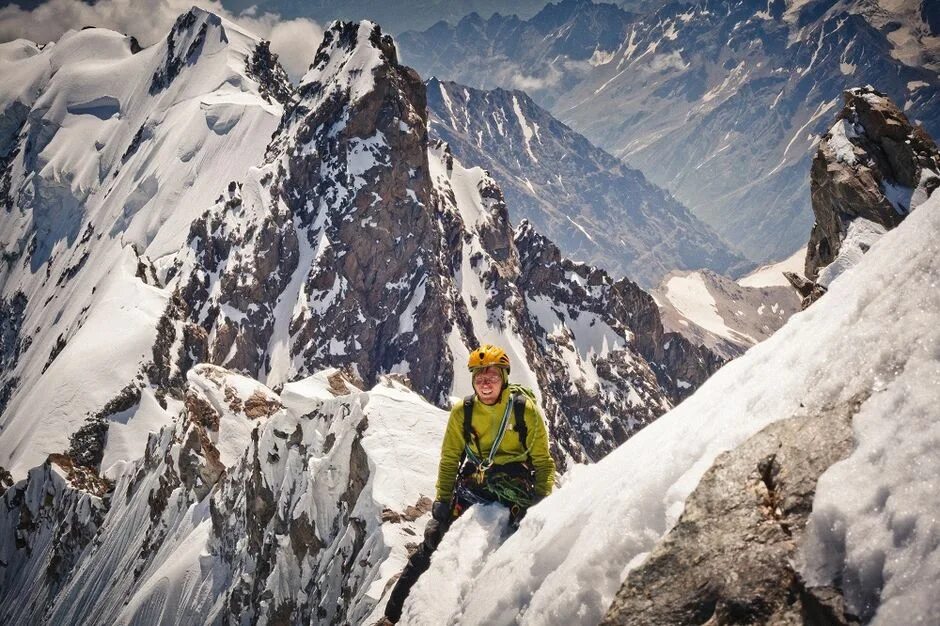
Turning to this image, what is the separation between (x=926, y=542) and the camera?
11.8 feet

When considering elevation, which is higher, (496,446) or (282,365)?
(282,365)

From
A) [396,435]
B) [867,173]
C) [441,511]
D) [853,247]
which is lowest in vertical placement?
[396,435]

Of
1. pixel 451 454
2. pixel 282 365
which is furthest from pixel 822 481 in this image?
pixel 282 365

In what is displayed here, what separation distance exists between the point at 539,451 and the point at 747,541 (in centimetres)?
505

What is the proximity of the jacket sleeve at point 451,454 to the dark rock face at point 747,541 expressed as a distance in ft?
15.2

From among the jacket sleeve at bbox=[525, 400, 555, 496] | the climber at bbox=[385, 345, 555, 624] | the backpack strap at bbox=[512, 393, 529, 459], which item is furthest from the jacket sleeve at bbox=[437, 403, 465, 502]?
the jacket sleeve at bbox=[525, 400, 555, 496]

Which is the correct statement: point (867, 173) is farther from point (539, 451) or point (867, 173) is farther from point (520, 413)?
point (520, 413)

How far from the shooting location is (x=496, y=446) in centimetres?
948

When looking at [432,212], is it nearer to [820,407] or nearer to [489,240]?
[489,240]

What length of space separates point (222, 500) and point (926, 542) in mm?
44599

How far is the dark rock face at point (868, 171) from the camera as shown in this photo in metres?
23.9

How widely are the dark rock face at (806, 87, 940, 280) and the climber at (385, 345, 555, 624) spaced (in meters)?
21.8

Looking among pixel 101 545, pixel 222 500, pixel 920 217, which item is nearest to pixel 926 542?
pixel 920 217

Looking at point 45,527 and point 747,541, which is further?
point 45,527
